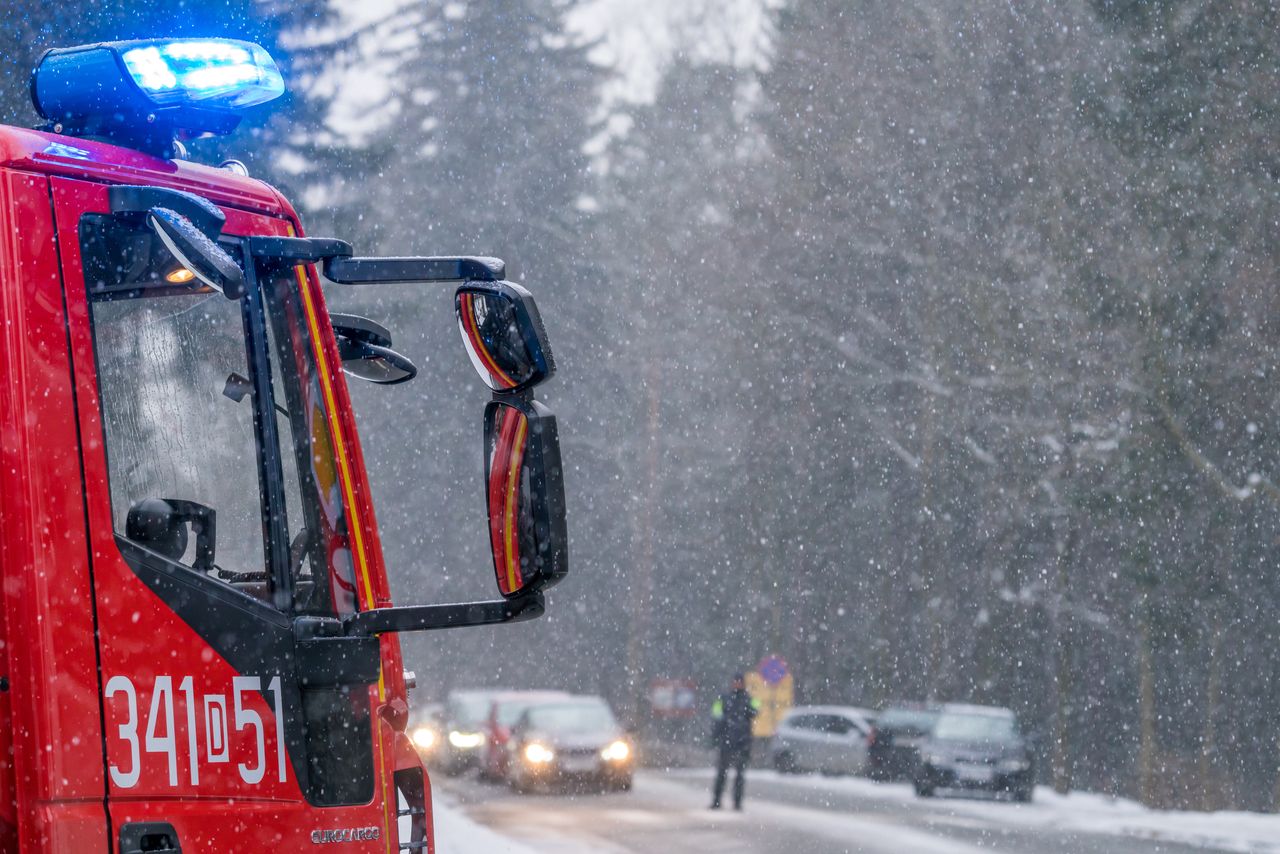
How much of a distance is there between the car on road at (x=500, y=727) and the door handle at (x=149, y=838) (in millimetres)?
25429

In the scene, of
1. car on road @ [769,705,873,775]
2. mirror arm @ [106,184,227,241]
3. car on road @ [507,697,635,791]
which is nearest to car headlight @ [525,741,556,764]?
car on road @ [507,697,635,791]

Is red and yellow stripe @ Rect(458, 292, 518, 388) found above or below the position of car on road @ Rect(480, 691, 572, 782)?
above

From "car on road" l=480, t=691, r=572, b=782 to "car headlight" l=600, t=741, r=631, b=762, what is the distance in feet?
7.07

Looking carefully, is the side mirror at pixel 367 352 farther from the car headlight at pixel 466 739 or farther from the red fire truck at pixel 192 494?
the car headlight at pixel 466 739

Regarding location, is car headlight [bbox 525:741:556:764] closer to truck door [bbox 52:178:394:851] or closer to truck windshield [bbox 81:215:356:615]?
truck door [bbox 52:178:394:851]

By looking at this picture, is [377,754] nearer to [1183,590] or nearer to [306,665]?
[306,665]

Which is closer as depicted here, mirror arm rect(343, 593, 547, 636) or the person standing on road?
mirror arm rect(343, 593, 547, 636)

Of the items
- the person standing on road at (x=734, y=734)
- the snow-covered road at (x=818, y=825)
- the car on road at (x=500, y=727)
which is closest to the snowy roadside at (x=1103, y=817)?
the snow-covered road at (x=818, y=825)

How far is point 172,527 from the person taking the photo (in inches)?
136

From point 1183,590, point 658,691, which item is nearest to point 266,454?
point 1183,590

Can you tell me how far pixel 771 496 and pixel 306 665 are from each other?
4026 cm

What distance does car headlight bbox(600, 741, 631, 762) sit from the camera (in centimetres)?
2672

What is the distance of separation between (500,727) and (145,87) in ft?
85.1

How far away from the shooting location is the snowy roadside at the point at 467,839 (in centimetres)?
1562
